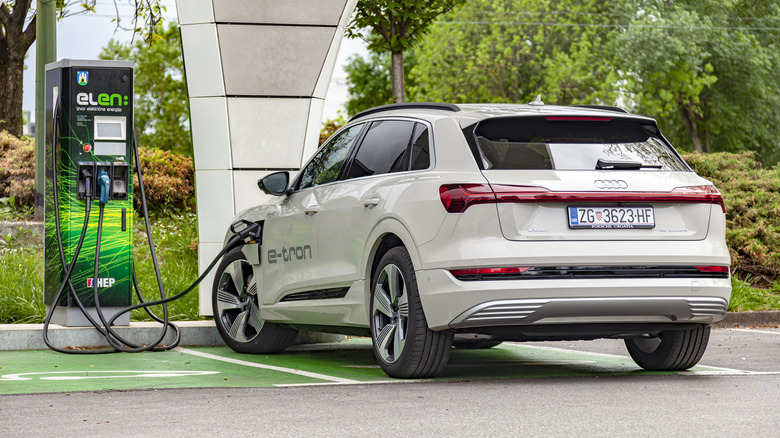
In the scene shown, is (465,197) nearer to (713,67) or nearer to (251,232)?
(251,232)

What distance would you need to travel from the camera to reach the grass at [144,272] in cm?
971

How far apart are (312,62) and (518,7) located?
134 ft

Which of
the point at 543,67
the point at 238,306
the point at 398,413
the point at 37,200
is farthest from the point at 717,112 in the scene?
the point at 398,413

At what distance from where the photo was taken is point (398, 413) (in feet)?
17.7

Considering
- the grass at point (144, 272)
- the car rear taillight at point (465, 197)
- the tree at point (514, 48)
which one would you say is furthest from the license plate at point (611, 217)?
the tree at point (514, 48)

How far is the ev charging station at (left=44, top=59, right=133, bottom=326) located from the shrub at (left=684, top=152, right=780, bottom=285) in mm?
8250

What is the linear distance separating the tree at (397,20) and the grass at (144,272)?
3732 millimetres

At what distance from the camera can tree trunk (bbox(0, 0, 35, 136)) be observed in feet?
64.5

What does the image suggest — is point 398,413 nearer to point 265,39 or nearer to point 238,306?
point 238,306

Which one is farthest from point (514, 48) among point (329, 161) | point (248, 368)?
point (248, 368)

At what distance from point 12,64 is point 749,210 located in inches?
503

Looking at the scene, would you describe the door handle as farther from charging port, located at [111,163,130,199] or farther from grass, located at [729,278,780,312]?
grass, located at [729,278,780,312]

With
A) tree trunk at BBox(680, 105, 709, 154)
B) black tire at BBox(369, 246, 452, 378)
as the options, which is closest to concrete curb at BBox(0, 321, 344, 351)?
black tire at BBox(369, 246, 452, 378)

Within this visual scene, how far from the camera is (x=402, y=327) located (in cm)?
675
